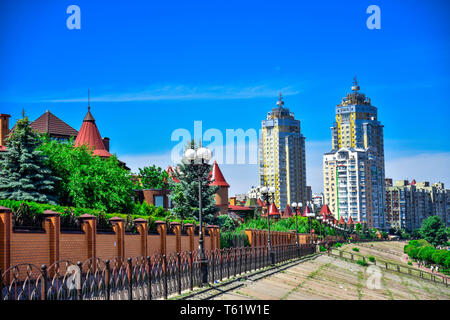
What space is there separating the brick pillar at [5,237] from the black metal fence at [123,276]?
0.34 m

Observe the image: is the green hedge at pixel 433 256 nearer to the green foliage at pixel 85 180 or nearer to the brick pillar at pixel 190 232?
the green foliage at pixel 85 180

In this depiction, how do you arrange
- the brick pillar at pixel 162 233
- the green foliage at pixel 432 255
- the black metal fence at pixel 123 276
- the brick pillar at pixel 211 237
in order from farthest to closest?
1. the green foliage at pixel 432 255
2. the brick pillar at pixel 211 237
3. the brick pillar at pixel 162 233
4. the black metal fence at pixel 123 276

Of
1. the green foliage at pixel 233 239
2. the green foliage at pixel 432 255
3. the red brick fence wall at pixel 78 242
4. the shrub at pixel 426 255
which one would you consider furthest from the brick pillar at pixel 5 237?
the shrub at pixel 426 255

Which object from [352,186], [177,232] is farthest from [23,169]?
[352,186]

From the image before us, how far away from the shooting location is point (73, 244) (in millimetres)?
18047

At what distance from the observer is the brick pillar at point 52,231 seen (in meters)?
16.7

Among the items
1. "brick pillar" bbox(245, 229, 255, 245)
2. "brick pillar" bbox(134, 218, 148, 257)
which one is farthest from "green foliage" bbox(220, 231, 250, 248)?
Result: "brick pillar" bbox(134, 218, 148, 257)

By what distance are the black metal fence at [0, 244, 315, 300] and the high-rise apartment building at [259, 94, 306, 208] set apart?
161m

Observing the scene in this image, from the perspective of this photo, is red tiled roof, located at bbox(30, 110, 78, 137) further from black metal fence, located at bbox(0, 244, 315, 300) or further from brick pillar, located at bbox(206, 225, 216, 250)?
black metal fence, located at bbox(0, 244, 315, 300)

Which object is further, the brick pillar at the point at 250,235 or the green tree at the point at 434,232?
the green tree at the point at 434,232

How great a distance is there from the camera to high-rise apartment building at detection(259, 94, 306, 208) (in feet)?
610
